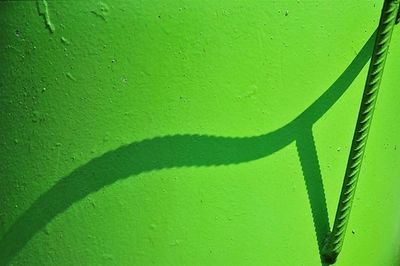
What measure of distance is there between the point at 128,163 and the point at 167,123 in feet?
0.25

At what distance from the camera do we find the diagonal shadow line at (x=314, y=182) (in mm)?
938

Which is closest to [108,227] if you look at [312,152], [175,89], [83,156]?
[83,156]

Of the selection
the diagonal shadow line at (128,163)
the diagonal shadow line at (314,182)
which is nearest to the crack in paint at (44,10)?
the diagonal shadow line at (128,163)

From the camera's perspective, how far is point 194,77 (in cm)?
86

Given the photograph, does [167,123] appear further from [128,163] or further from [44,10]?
[44,10]

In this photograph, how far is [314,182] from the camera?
37.9 inches

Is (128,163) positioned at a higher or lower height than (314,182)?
higher

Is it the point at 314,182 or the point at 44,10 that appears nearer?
the point at 44,10

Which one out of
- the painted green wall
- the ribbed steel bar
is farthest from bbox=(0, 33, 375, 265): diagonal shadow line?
the ribbed steel bar

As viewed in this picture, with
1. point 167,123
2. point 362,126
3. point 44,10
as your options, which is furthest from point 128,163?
point 362,126

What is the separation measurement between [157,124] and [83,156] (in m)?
0.11

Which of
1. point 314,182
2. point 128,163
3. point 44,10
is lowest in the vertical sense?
point 314,182

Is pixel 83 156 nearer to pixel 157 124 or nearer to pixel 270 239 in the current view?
pixel 157 124

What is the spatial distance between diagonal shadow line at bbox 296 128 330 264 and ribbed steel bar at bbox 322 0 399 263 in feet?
0.06
